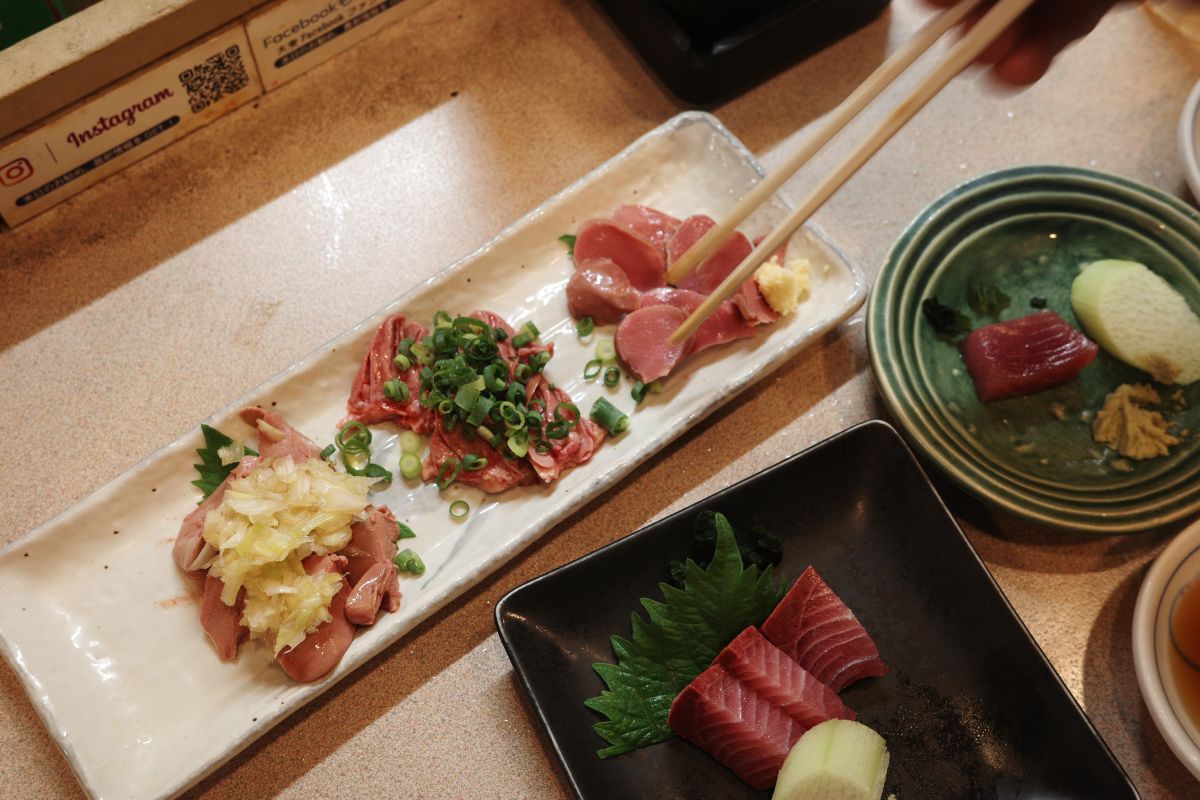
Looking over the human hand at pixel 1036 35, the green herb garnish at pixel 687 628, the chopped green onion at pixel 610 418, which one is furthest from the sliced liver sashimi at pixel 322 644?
the human hand at pixel 1036 35

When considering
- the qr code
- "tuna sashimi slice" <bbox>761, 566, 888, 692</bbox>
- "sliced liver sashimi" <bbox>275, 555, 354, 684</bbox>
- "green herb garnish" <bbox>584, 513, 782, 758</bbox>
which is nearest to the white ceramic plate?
"sliced liver sashimi" <bbox>275, 555, 354, 684</bbox>

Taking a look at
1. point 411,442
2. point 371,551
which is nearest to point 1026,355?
point 411,442

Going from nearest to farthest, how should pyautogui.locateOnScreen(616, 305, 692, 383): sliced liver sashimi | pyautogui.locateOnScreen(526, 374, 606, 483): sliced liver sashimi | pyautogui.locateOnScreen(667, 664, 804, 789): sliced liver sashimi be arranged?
pyautogui.locateOnScreen(667, 664, 804, 789): sliced liver sashimi < pyautogui.locateOnScreen(526, 374, 606, 483): sliced liver sashimi < pyautogui.locateOnScreen(616, 305, 692, 383): sliced liver sashimi

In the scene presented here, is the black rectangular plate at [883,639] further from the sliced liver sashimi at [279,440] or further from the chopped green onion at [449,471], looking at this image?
the sliced liver sashimi at [279,440]

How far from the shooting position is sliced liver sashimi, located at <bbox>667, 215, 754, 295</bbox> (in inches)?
98.4

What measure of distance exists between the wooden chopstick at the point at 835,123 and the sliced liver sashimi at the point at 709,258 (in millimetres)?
29

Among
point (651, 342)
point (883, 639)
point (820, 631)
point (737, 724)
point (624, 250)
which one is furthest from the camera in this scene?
point (624, 250)

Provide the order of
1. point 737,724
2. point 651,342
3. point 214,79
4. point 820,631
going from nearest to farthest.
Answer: point 737,724 < point 820,631 < point 651,342 < point 214,79

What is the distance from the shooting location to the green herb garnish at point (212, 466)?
2178 millimetres

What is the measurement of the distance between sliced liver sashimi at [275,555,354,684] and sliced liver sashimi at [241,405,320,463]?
0.24m

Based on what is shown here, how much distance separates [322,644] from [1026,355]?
1.73 metres

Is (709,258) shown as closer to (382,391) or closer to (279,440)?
(382,391)

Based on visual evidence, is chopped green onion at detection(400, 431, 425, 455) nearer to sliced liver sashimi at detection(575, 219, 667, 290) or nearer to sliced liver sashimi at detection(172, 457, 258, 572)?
sliced liver sashimi at detection(172, 457, 258, 572)

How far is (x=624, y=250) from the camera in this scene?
248cm
